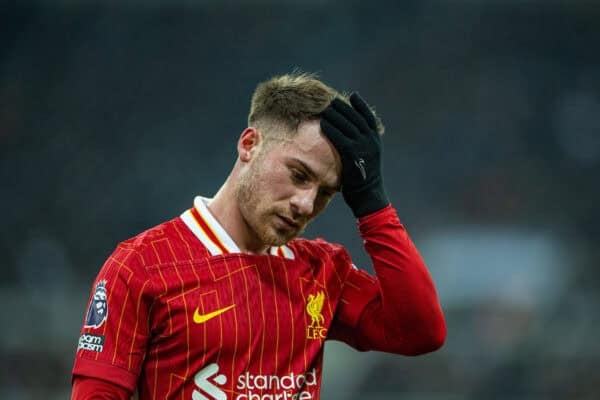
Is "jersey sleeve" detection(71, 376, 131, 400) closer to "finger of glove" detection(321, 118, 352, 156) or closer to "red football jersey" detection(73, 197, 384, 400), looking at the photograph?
"red football jersey" detection(73, 197, 384, 400)

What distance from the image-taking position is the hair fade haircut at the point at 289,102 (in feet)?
6.12

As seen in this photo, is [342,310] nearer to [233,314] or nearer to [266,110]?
[233,314]

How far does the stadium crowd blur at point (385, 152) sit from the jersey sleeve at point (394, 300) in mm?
3750

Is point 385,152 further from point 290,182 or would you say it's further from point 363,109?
point 290,182

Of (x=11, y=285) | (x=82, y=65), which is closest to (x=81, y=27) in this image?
(x=82, y=65)

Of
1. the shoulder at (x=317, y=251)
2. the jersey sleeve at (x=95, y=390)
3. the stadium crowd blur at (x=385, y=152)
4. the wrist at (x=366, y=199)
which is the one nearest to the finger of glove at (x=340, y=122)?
the wrist at (x=366, y=199)

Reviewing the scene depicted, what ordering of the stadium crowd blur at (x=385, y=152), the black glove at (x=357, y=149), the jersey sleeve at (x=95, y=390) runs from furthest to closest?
the stadium crowd blur at (x=385, y=152), the black glove at (x=357, y=149), the jersey sleeve at (x=95, y=390)

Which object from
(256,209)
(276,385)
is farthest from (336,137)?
(276,385)

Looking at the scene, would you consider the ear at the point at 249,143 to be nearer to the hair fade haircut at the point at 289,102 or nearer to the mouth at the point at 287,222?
the hair fade haircut at the point at 289,102

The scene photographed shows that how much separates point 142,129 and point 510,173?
3290mm

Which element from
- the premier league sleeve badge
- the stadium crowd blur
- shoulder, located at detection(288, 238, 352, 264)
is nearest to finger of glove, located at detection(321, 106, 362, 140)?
shoulder, located at detection(288, 238, 352, 264)

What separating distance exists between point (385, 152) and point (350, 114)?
5423mm

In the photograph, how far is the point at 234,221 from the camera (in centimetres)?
193

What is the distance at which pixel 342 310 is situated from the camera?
6.66 feet
